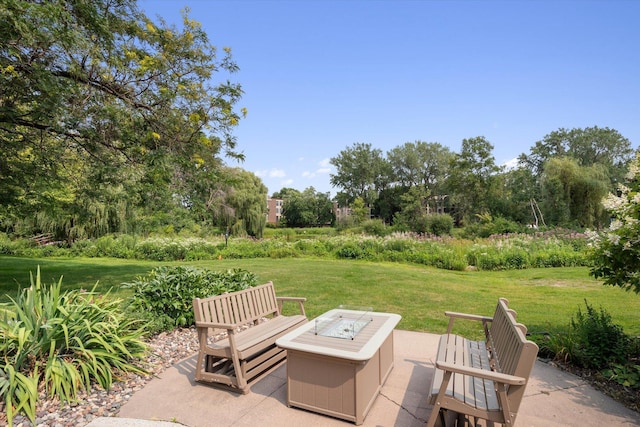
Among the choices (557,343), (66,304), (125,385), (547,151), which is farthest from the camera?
(547,151)

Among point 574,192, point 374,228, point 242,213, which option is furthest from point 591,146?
point 242,213

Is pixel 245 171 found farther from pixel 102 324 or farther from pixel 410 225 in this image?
pixel 102 324

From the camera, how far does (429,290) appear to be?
812cm

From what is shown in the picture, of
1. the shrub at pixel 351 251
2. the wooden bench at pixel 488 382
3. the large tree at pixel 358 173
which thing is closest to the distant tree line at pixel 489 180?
the large tree at pixel 358 173

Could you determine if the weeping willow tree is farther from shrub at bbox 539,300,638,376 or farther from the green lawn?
shrub at bbox 539,300,638,376

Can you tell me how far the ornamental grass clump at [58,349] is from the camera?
10.0ft

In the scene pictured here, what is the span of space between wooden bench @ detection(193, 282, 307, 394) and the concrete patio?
0.45 feet

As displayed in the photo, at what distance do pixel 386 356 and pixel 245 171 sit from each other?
94.9ft

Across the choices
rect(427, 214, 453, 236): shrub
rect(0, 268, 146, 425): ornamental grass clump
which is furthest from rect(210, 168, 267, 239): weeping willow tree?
rect(0, 268, 146, 425): ornamental grass clump

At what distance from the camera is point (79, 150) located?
8.20 metres

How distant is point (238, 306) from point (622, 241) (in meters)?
4.22

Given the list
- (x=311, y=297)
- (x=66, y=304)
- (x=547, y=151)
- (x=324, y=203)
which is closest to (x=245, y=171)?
(x=311, y=297)

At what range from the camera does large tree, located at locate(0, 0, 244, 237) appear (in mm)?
6426

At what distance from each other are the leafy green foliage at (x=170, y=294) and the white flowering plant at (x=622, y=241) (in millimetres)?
5290
